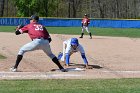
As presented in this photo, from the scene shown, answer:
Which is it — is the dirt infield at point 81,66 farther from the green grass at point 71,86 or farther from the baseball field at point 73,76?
the green grass at point 71,86

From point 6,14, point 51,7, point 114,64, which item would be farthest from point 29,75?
point 6,14

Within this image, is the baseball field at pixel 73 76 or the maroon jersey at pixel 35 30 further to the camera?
the maroon jersey at pixel 35 30

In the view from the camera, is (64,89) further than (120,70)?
No

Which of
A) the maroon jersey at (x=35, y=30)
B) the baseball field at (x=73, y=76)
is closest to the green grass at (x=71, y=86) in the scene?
the baseball field at (x=73, y=76)

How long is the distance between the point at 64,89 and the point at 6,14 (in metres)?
64.4

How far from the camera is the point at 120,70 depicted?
38.9 feet

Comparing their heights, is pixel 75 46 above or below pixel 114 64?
above

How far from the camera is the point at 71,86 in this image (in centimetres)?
877

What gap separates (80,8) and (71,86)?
213ft

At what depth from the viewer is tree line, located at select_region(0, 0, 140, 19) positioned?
63.2 metres

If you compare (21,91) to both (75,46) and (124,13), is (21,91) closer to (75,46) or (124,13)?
(75,46)

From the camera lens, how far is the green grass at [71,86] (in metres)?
8.16

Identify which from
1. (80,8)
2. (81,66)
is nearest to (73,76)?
(81,66)

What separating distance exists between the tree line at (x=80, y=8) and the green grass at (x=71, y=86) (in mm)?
50949
